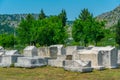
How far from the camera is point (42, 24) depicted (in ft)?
221

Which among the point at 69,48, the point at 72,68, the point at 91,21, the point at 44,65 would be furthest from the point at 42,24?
the point at 72,68

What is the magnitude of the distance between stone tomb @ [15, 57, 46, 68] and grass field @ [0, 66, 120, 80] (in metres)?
1.36

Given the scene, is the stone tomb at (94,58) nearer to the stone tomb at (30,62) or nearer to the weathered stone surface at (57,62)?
the weathered stone surface at (57,62)

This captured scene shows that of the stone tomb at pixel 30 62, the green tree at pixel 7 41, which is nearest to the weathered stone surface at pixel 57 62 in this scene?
the stone tomb at pixel 30 62

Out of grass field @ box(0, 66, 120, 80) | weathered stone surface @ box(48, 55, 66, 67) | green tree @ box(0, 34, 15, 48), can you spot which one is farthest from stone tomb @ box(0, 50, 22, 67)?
green tree @ box(0, 34, 15, 48)

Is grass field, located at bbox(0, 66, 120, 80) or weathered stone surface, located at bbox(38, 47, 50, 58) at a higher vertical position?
weathered stone surface, located at bbox(38, 47, 50, 58)

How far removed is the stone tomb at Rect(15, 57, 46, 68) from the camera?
93.1ft

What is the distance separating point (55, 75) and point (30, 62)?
16.2 ft

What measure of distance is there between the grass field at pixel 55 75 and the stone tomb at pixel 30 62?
1.36m

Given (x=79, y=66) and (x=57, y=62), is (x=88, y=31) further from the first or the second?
(x=79, y=66)

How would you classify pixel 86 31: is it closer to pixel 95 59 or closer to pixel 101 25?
pixel 101 25

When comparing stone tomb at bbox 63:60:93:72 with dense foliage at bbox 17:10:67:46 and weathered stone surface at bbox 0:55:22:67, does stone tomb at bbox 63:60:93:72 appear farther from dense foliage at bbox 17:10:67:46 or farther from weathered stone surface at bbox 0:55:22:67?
dense foliage at bbox 17:10:67:46

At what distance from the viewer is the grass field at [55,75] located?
2248 centimetres

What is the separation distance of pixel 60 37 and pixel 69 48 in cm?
2579
